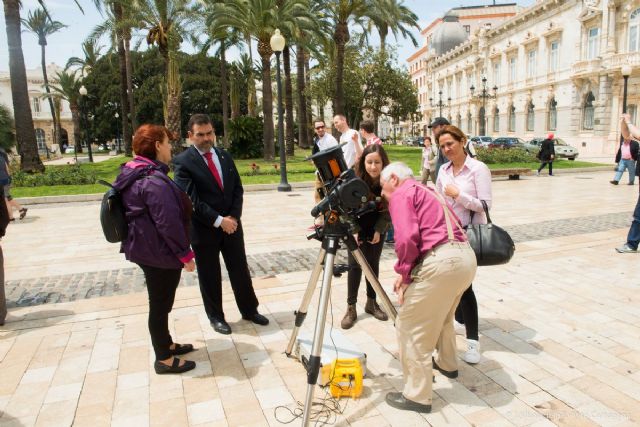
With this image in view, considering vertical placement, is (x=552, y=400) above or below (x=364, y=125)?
below

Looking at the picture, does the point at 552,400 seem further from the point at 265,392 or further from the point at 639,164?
the point at 639,164

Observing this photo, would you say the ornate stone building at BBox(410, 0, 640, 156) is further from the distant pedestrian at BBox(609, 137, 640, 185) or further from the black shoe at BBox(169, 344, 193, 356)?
the black shoe at BBox(169, 344, 193, 356)

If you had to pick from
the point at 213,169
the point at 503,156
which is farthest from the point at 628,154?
the point at 213,169

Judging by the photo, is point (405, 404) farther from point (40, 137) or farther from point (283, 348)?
point (40, 137)

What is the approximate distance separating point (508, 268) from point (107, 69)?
54.4 meters

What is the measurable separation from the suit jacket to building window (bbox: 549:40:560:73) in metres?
45.6

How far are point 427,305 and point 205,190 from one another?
7.66 ft

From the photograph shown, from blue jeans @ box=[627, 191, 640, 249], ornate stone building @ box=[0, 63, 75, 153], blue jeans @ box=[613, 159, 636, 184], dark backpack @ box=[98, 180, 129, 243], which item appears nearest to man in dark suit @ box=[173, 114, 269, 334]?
dark backpack @ box=[98, 180, 129, 243]

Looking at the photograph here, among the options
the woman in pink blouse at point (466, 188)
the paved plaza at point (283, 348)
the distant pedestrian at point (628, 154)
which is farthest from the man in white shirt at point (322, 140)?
the distant pedestrian at point (628, 154)

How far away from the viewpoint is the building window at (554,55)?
4169 centimetres

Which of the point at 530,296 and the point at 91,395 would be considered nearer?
the point at 91,395

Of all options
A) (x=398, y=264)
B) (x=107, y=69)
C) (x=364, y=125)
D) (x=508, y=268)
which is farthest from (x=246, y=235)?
(x=107, y=69)

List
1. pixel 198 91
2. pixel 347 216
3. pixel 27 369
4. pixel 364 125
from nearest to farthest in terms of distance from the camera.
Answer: pixel 347 216
pixel 27 369
pixel 364 125
pixel 198 91

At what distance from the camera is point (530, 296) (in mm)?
5141
